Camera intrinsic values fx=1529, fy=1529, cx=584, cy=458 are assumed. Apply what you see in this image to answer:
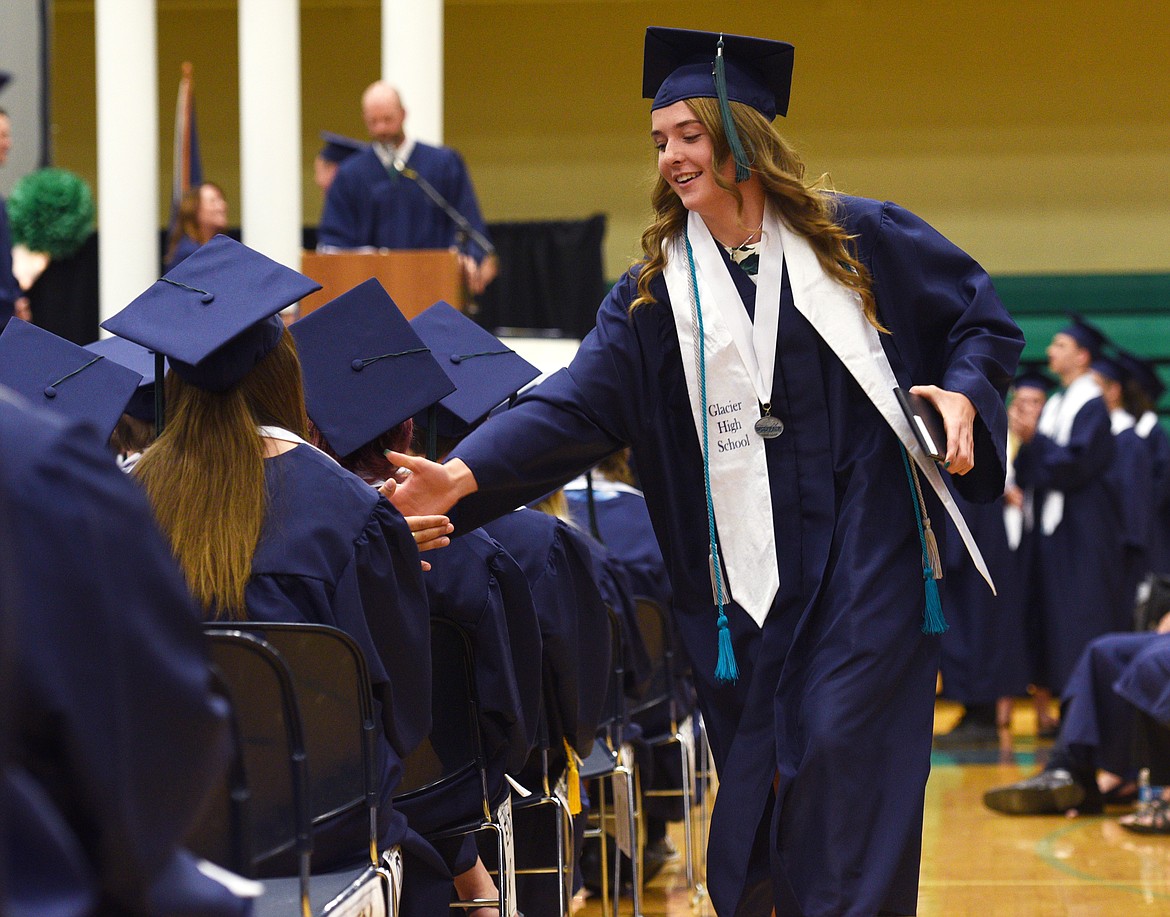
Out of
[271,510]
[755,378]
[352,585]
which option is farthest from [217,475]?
[755,378]

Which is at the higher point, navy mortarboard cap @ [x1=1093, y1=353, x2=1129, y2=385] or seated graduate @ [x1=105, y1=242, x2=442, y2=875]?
seated graduate @ [x1=105, y1=242, x2=442, y2=875]

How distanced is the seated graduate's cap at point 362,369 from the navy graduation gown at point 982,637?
552 centimetres

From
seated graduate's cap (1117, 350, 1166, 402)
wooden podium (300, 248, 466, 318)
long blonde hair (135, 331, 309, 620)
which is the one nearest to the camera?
long blonde hair (135, 331, 309, 620)

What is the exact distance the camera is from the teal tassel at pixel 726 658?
9.22ft

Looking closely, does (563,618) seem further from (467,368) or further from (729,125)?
(729,125)

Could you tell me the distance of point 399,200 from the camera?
27.7 feet

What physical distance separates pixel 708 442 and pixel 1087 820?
13.4ft

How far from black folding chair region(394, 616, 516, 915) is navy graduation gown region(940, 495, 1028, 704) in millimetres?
5492

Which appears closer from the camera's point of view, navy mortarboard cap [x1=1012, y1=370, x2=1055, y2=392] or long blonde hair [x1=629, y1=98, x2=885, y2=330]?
long blonde hair [x1=629, y1=98, x2=885, y2=330]

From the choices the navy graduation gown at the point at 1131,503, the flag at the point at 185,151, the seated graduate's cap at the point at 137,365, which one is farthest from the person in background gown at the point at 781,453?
the flag at the point at 185,151

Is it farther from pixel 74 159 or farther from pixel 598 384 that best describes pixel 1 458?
pixel 74 159

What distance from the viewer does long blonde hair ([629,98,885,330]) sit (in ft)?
9.45

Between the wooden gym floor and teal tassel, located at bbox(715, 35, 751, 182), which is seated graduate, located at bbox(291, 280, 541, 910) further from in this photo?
the wooden gym floor

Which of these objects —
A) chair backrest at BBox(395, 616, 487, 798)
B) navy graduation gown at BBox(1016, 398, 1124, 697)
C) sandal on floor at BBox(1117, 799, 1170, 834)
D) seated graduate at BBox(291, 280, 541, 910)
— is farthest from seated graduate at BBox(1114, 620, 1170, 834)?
chair backrest at BBox(395, 616, 487, 798)
